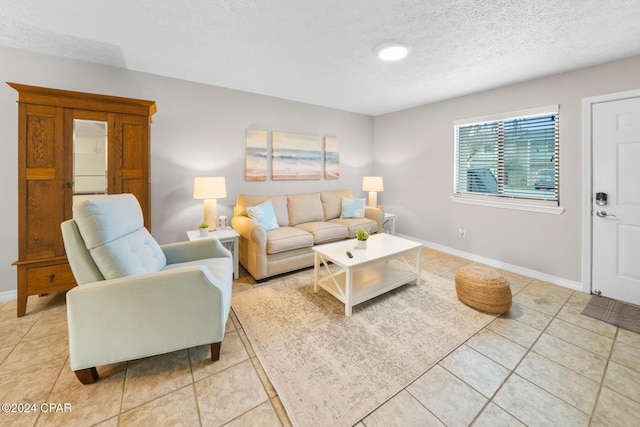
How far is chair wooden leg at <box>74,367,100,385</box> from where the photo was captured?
147cm

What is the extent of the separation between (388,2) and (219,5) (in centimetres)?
116

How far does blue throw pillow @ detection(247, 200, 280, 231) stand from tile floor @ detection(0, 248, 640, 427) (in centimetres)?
145

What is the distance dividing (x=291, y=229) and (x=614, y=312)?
3304mm

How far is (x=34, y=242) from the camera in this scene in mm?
2170

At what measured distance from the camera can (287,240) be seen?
9.86 ft

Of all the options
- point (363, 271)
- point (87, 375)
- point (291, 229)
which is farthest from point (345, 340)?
point (291, 229)

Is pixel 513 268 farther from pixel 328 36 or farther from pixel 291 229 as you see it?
pixel 328 36

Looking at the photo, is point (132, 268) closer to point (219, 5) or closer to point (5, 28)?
point (219, 5)

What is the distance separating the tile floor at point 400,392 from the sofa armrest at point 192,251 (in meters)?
0.68

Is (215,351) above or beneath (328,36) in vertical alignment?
beneath

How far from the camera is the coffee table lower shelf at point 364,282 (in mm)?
2279

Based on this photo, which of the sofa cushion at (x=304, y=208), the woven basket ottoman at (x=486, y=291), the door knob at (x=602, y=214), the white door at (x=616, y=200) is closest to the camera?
the woven basket ottoman at (x=486, y=291)

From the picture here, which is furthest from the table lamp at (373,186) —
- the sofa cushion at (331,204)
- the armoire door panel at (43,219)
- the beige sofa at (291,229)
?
the armoire door panel at (43,219)

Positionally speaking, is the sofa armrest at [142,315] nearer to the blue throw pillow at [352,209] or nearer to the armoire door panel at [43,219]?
the armoire door panel at [43,219]
